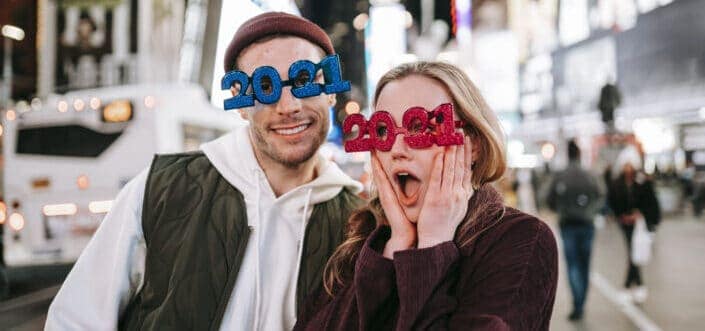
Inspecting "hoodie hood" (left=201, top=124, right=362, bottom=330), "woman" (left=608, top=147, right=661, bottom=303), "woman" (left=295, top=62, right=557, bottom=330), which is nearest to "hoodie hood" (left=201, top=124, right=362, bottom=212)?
"hoodie hood" (left=201, top=124, right=362, bottom=330)

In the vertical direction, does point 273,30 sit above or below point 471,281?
above

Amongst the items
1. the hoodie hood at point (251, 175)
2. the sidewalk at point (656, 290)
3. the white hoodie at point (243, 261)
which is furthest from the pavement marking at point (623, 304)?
the white hoodie at point (243, 261)

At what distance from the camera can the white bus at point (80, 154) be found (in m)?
7.09

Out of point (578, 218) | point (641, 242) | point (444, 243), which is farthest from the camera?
point (641, 242)

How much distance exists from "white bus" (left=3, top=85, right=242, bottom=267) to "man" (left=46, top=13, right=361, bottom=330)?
5.37m

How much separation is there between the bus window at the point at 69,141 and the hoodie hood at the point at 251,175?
585 cm

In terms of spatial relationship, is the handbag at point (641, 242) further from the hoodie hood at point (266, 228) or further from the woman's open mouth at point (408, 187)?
the woman's open mouth at point (408, 187)

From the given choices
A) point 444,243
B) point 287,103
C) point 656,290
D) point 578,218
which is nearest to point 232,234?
point 287,103

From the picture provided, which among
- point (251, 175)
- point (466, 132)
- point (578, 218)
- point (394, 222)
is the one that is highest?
point (466, 132)

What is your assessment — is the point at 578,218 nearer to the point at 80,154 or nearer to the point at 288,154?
the point at 288,154

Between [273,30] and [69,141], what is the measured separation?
6.66m

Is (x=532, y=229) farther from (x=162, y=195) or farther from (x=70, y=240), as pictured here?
(x=70, y=240)

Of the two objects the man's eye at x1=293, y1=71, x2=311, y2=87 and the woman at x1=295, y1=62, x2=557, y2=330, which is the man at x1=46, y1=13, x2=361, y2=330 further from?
the woman at x1=295, y1=62, x2=557, y2=330

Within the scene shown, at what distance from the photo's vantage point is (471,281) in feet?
4.40
